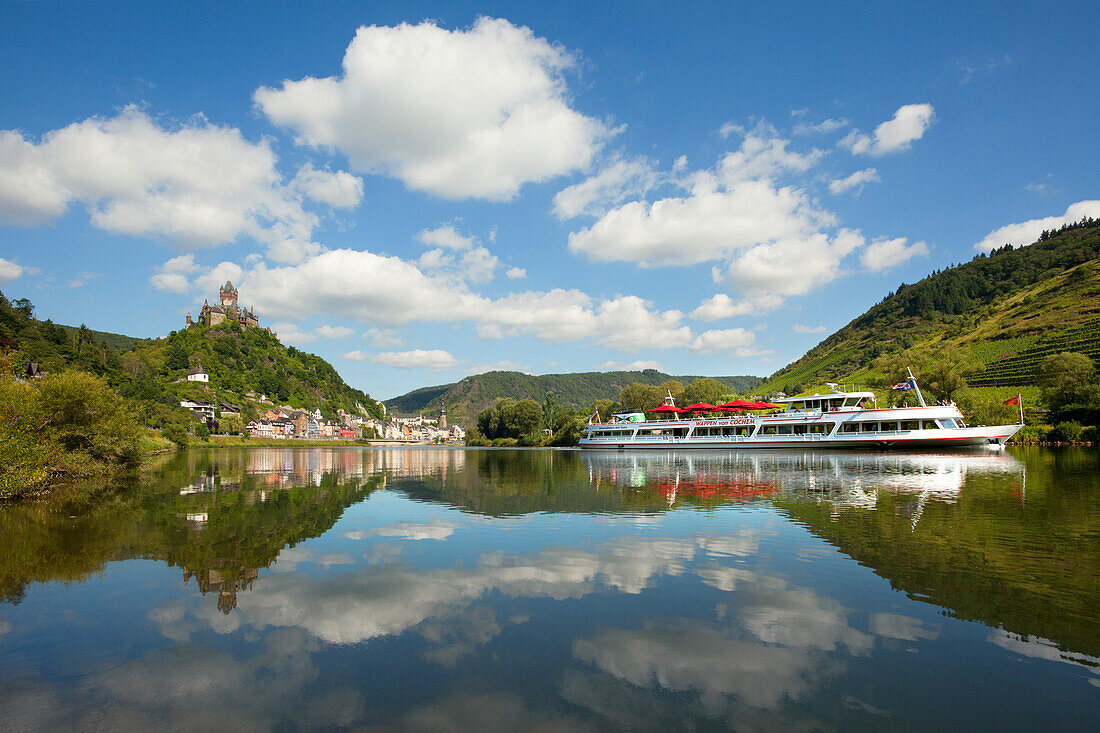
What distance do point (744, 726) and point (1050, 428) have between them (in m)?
81.2

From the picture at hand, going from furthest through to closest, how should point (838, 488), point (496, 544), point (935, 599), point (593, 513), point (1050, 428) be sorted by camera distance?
point (1050, 428) → point (838, 488) → point (593, 513) → point (496, 544) → point (935, 599)

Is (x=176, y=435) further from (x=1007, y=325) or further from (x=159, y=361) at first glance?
(x=1007, y=325)

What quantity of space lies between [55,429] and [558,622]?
29910 millimetres

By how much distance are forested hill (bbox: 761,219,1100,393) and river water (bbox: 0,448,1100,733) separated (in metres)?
71.3

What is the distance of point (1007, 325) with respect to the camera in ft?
407

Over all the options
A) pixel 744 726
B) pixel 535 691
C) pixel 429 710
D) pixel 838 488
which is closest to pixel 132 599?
pixel 429 710

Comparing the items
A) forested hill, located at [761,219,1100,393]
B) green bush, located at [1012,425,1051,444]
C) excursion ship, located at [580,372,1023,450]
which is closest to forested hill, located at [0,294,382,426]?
excursion ship, located at [580,372,1023,450]

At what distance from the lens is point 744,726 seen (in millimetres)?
5488

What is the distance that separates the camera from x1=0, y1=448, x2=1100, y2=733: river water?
5.89 meters

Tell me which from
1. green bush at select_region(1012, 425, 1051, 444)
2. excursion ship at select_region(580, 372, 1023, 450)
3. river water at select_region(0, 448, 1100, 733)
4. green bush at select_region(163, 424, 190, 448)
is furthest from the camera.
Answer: green bush at select_region(163, 424, 190, 448)

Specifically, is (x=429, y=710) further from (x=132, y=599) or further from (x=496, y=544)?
(x=496, y=544)

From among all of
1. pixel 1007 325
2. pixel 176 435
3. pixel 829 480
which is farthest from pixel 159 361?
pixel 1007 325

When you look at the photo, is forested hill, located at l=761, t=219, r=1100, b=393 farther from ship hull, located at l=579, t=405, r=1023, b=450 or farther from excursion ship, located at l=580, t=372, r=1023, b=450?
ship hull, located at l=579, t=405, r=1023, b=450

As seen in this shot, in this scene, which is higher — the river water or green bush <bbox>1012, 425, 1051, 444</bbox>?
the river water
